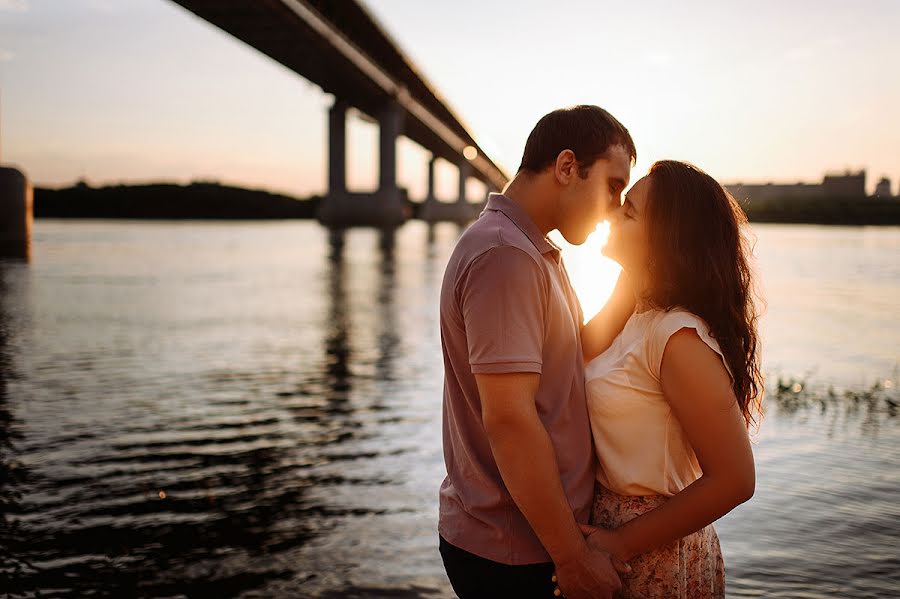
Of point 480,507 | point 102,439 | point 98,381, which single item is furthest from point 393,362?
point 480,507

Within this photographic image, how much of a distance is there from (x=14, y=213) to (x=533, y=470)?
109ft

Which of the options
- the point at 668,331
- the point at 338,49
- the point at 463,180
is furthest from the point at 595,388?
the point at 463,180

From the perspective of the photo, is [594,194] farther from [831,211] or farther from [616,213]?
[831,211]

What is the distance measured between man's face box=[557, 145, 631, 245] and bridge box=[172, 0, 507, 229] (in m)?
35.4

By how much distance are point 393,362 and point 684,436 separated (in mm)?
10339

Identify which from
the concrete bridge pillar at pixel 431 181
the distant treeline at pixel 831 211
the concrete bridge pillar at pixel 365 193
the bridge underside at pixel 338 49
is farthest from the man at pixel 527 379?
the concrete bridge pillar at pixel 431 181

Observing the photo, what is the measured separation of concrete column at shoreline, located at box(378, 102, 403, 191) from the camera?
64688 millimetres

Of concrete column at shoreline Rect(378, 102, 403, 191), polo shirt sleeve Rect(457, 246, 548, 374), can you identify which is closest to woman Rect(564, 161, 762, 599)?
polo shirt sleeve Rect(457, 246, 548, 374)

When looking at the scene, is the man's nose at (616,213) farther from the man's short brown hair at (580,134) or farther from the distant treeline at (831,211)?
the distant treeline at (831,211)

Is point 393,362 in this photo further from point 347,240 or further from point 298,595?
point 347,240

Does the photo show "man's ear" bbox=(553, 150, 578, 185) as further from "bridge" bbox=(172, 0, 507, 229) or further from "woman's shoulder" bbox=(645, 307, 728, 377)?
"bridge" bbox=(172, 0, 507, 229)

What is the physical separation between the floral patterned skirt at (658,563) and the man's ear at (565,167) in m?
0.87

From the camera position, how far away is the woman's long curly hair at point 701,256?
238 cm

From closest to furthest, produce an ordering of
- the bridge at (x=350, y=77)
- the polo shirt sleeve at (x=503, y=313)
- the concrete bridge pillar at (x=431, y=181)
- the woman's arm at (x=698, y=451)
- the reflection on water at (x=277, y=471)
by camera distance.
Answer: the polo shirt sleeve at (x=503, y=313) < the woman's arm at (x=698, y=451) < the reflection on water at (x=277, y=471) < the bridge at (x=350, y=77) < the concrete bridge pillar at (x=431, y=181)
